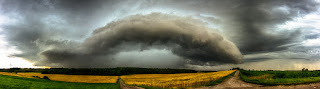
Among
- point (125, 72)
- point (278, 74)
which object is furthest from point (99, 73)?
point (278, 74)

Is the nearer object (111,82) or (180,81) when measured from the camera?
(180,81)

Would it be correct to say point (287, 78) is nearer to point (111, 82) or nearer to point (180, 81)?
point (180, 81)

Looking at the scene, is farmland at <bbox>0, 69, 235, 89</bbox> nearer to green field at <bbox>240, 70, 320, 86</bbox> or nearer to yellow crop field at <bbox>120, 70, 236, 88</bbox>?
yellow crop field at <bbox>120, 70, 236, 88</bbox>

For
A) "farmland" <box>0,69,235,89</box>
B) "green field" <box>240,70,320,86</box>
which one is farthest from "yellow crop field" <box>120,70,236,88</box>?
"green field" <box>240,70,320,86</box>

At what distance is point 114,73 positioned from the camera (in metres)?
105

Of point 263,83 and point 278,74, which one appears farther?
point 278,74

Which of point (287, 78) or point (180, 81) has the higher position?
point (287, 78)

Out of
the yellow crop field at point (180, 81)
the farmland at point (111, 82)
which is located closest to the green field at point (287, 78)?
the farmland at point (111, 82)

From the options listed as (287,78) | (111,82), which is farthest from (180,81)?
(111,82)

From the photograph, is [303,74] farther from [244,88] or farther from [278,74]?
[244,88]

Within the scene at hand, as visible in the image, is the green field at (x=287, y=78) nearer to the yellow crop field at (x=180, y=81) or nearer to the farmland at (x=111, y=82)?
the farmland at (x=111, y=82)

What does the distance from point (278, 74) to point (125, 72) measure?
8924cm

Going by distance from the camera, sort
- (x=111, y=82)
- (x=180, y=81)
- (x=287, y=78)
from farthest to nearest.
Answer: (x=111, y=82)
(x=180, y=81)
(x=287, y=78)

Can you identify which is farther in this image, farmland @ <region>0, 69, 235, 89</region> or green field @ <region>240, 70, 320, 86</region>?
farmland @ <region>0, 69, 235, 89</region>
